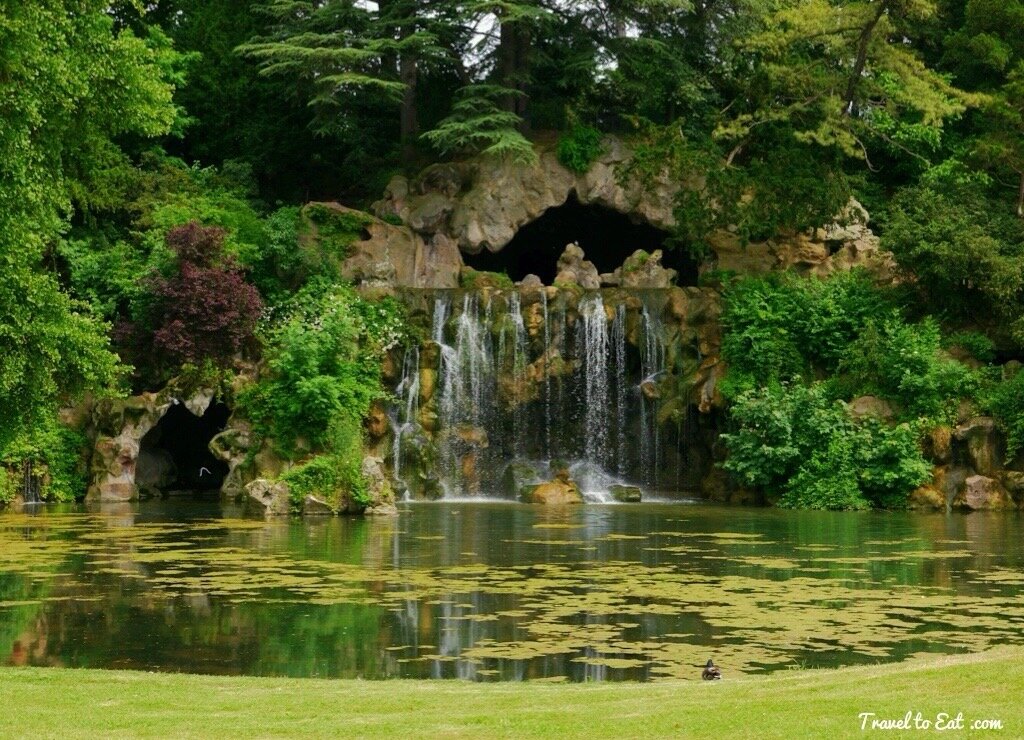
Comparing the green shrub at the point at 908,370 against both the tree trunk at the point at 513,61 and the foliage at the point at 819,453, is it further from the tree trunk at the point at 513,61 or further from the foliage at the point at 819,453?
the tree trunk at the point at 513,61

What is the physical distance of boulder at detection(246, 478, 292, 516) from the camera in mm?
28188

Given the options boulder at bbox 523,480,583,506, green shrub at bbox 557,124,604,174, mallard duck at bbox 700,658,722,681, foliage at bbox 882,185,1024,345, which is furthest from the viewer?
green shrub at bbox 557,124,604,174

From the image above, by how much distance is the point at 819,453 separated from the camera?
31.4 metres

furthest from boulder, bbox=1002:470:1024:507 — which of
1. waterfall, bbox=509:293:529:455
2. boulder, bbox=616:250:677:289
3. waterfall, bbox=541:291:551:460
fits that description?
waterfall, bbox=509:293:529:455

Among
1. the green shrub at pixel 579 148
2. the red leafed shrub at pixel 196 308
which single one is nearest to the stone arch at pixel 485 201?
the green shrub at pixel 579 148

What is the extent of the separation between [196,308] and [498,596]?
59.9 feet

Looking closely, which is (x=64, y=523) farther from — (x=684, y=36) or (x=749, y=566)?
(x=684, y=36)

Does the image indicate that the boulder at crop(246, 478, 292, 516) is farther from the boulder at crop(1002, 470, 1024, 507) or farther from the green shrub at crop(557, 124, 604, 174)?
the boulder at crop(1002, 470, 1024, 507)

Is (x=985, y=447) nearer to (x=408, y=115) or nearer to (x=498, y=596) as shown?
(x=498, y=596)

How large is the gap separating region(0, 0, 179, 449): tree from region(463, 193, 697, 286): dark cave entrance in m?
19.0

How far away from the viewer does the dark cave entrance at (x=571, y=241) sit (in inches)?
1703

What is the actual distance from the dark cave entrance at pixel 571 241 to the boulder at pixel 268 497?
1547 cm

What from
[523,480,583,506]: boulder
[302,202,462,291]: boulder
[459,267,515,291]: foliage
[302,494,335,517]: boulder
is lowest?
[302,494,335,517]: boulder

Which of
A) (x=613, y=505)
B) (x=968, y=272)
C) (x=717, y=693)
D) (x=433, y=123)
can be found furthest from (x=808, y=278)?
(x=717, y=693)
